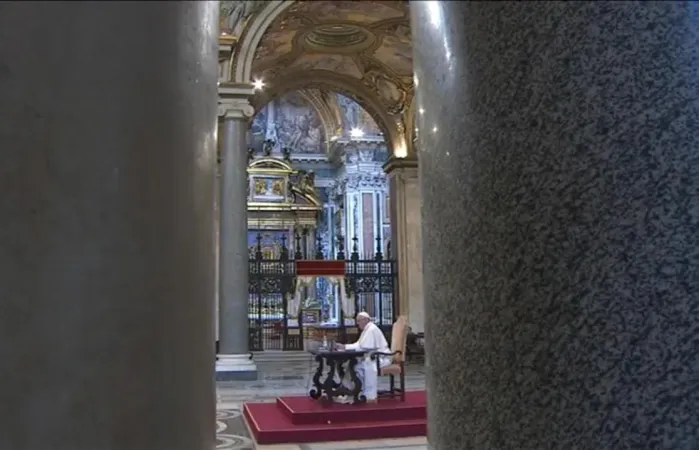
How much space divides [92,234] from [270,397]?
8.49 m

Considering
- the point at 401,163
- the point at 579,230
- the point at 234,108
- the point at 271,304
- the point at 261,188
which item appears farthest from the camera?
the point at 261,188

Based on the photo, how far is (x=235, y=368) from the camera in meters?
11.2

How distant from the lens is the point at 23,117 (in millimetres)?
781

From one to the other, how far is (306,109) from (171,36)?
2607cm

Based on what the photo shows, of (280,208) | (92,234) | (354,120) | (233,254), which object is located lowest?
(92,234)

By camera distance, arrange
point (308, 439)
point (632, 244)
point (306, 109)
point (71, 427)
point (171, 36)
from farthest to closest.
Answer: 1. point (306, 109)
2. point (308, 439)
3. point (632, 244)
4. point (171, 36)
5. point (71, 427)

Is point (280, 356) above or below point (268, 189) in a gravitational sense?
below

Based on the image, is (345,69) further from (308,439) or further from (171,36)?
(171,36)

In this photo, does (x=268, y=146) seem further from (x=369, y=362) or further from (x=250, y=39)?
(x=369, y=362)

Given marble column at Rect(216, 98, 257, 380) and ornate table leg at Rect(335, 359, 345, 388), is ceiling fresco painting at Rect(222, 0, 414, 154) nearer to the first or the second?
marble column at Rect(216, 98, 257, 380)

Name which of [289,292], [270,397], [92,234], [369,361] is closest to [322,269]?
[289,292]

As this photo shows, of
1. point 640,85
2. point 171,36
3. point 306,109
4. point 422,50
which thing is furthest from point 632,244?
point 306,109

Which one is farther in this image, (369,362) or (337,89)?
(337,89)

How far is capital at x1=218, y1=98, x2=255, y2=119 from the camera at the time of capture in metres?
11.7
